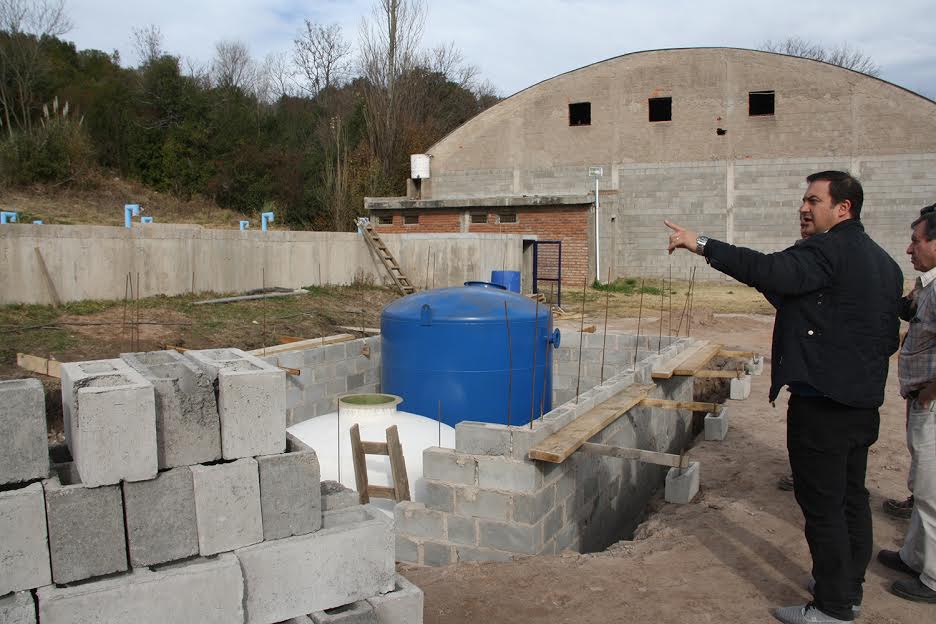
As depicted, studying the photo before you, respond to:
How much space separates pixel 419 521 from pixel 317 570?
7.70ft

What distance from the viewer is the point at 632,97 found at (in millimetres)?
25172

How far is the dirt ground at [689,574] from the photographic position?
3.81 meters

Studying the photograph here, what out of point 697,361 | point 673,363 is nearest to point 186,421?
point 673,363

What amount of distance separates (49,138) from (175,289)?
14.0 m

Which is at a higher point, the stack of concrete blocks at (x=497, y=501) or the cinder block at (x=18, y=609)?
the cinder block at (x=18, y=609)

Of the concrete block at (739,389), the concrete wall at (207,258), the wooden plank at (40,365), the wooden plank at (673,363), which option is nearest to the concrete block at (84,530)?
the wooden plank at (40,365)

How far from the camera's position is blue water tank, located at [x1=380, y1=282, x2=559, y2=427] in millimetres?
7246

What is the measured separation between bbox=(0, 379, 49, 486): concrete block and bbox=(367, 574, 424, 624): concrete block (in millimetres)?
1342

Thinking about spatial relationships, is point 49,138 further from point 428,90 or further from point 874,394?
point 874,394

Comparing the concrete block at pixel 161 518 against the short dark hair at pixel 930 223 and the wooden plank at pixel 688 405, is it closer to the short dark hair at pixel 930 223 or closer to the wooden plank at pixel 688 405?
the short dark hair at pixel 930 223

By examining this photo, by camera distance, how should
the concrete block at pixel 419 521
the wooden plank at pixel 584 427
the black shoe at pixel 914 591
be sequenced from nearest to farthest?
the black shoe at pixel 914 591, the wooden plank at pixel 584 427, the concrete block at pixel 419 521

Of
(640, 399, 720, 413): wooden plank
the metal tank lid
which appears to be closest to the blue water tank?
the metal tank lid

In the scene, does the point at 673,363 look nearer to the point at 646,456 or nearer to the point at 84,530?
the point at 646,456

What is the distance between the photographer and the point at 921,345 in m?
3.77
